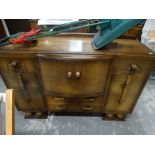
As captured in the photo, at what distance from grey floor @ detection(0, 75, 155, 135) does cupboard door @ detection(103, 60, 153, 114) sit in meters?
0.16

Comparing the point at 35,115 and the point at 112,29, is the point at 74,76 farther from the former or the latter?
the point at 35,115

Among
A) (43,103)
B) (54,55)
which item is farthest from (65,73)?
(43,103)

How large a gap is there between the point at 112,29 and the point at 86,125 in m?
0.94

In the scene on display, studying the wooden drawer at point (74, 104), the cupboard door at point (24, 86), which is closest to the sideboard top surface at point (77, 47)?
the cupboard door at point (24, 86)

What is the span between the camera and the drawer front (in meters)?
1.00

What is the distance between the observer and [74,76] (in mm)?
1062

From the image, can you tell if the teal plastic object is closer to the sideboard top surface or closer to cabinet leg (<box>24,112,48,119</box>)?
the sideboard top surface

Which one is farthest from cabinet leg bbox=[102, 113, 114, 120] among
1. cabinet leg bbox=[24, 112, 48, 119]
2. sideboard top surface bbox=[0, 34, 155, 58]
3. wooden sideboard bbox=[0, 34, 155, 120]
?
sideboard top surface bbox=[0, 34, 155, 58]

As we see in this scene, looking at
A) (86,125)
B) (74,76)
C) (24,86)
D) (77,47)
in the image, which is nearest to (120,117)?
(86,125)

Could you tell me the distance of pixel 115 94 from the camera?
1253 mm

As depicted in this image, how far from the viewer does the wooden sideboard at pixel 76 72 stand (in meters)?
1.00

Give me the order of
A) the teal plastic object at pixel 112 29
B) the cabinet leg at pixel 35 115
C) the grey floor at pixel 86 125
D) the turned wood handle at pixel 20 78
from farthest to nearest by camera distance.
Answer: the cabinet leg at pixel 35 115
the grey floor at pixel 86 125
the turned wood handle at pixel 20 78
the teal plastic object at pixel 112 29

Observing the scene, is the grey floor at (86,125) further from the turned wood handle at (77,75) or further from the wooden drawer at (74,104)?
the turned wood handle at (77,75)
